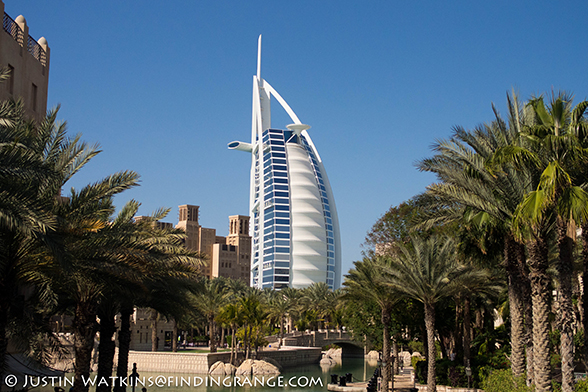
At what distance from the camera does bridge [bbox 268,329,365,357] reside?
193 ft

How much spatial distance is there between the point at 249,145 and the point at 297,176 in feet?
47.8

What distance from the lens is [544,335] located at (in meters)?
12.9

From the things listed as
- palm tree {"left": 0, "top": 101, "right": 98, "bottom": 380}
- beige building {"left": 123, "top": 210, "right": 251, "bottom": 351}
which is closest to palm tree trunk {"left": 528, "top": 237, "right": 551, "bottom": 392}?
palm tree {"left": 0, "top": 101, "right": 98, "bottom": 380}

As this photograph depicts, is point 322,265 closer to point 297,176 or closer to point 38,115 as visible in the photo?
point 297,176

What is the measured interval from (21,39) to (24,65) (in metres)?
0.86

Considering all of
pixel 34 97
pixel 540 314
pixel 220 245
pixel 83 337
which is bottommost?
pixel 83 337

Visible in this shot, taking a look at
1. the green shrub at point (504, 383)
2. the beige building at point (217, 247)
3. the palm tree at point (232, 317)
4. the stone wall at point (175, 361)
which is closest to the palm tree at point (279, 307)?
the palm tree at point (232, 317)

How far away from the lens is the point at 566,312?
12.6 meters

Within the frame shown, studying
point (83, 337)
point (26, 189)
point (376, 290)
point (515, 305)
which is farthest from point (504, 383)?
point (26, 189)

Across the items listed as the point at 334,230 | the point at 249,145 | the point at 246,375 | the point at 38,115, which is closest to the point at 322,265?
the point at 334,230

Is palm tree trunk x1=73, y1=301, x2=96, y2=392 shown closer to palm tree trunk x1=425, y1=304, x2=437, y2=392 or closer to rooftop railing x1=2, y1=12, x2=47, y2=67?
rooftop railing x1=2, y1=12, x2=47, y2=67

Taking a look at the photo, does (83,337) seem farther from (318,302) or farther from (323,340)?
(318,302)

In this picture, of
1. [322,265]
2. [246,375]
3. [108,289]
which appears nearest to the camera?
[108,289]

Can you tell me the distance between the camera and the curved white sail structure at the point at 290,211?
113750mm
